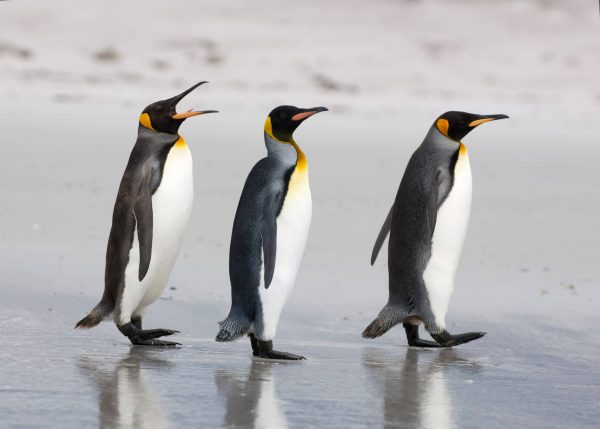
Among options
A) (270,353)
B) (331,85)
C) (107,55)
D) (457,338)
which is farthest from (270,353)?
(107,55)

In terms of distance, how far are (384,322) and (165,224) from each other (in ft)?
2.98

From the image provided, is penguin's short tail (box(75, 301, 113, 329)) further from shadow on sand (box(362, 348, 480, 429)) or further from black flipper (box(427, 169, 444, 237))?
black flipper (box(427, 169, 444, 237))

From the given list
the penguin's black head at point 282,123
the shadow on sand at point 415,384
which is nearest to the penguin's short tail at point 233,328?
the shadow on sand at point 415,384

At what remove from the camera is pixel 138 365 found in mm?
4445

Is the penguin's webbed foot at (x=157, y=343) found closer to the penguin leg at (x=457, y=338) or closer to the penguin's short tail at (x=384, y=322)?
the penguin's short tail at (x=384, y=322)

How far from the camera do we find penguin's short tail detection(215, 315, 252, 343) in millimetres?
4621

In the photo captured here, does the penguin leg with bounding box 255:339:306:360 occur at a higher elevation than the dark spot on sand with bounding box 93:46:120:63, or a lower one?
lower

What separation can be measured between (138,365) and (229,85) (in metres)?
22.7

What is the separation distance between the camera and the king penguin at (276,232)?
4.61 m

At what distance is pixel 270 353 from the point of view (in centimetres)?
462

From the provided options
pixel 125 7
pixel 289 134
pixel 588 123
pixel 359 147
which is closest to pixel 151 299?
pixel 289 134

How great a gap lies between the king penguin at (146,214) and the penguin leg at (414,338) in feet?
3.10

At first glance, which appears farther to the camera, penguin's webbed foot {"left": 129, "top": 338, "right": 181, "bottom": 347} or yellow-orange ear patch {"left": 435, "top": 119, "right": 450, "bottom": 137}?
Result: yellow-orange ear patch {"left": 435, "top": 119, "right": 450, "bottom": 137}

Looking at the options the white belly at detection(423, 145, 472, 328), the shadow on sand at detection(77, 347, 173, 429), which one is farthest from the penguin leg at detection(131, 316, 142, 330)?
the white belly at detection(423, 145, 472, 328)
